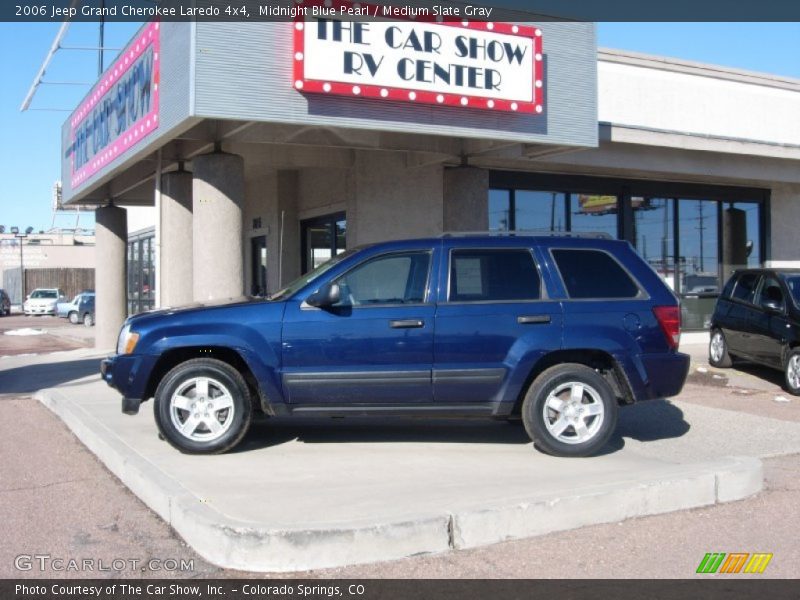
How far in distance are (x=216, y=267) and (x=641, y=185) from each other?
31.9ft

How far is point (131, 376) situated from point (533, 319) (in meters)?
3.44

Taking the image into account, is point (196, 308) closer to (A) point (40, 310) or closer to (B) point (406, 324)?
(B) point (406, 324)

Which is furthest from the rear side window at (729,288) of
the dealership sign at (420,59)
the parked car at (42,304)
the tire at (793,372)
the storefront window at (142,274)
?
the parked car at (42,304)

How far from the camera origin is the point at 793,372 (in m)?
11.6

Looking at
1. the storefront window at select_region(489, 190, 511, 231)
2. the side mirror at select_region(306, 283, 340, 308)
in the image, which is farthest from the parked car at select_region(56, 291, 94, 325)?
the side mirror at select_region(306, 283, 340, 308)

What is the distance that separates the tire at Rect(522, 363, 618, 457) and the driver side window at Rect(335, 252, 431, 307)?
1297mm

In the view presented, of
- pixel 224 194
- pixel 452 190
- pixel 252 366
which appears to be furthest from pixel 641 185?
pixel 252 366

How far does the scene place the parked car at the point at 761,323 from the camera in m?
11.8

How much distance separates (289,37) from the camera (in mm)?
10148

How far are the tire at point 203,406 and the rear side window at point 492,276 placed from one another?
199 centimetres

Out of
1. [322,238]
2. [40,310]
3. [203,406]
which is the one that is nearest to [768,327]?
[322,238]

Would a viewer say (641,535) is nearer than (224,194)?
Yes

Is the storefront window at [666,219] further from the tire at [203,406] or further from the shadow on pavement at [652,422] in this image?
the tire at [203,406]
